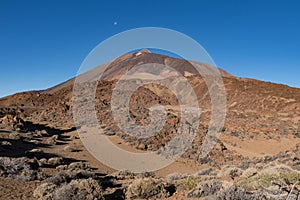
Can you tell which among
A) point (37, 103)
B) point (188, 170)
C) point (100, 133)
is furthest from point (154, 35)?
point (37, 103)

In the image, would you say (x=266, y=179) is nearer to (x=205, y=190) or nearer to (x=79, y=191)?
(x=205, y=190)

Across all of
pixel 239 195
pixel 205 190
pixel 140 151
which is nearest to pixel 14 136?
pixel 140 151

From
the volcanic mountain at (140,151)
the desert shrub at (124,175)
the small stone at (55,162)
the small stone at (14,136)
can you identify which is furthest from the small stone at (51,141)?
the desert shrub at (124,175)

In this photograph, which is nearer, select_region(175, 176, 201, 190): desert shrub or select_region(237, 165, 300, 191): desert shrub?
select_region(237, 165, 300, 191): desert shrub

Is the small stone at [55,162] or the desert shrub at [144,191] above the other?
the small stone at [55,162]

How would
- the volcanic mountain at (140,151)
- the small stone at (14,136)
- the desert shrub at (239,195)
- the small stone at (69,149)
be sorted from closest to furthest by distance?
the desert shrub at (239,195), the volcanic mountain at (140,151), the small stone at (69,149), the small stone at (14,136)

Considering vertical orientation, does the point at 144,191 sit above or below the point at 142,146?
below

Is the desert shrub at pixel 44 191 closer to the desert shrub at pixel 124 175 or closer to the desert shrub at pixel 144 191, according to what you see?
the desert shrub at pixel 144 191

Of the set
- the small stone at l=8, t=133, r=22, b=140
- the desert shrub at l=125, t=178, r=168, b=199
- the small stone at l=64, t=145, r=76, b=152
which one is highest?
the small stone at l=8, t=133, r=22, b=140

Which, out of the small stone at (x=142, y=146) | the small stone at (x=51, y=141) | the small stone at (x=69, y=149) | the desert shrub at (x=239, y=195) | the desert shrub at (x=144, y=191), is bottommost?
the desert shrub at (x=144, y=191)

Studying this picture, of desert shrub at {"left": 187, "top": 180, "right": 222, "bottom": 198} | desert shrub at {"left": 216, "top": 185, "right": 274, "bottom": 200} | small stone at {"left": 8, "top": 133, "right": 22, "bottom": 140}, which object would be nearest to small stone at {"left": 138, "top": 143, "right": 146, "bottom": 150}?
small stone at {"left": 8, "top": 133, "right": 22, "bottom": 140}

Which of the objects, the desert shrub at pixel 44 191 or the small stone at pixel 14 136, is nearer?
the desert shrub at pixel 44 191

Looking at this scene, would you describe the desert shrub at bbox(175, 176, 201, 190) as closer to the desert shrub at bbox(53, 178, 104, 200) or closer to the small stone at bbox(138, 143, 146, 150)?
the desert shrub at bbox(53, 178, 104, 200)

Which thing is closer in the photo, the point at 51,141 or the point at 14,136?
the point at 14,136
